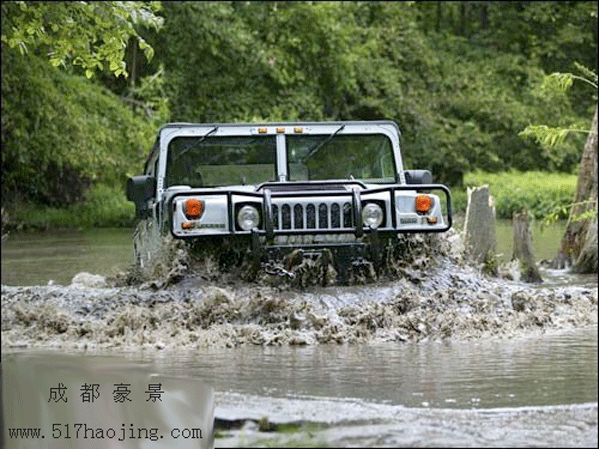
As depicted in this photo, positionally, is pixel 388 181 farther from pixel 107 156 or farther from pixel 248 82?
pixel 248 82

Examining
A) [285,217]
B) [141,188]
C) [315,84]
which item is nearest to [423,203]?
[285,217]

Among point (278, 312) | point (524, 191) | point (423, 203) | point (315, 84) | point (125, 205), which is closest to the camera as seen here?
point (278, 312)

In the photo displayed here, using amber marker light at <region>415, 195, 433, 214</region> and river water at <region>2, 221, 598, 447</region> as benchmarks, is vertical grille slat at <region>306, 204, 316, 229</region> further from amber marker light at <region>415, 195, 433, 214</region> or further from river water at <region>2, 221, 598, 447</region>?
river water at <region>2, 221, 598, 447</region>

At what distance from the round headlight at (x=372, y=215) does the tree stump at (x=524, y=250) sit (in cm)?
380

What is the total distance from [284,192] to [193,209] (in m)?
0.75

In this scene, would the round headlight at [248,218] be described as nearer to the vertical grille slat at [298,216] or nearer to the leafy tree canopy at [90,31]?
the vertical grille slat at [298,216]

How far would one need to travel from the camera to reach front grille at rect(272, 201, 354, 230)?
11016mm

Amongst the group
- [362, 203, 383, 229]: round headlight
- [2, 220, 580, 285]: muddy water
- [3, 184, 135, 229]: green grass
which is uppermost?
[362, 203, 383, 229]: round headlight

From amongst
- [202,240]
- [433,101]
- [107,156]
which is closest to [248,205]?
[202,240]

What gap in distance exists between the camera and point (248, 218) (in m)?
11.0

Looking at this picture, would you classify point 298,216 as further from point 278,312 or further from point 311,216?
point 278,312

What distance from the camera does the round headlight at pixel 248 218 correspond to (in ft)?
36.1

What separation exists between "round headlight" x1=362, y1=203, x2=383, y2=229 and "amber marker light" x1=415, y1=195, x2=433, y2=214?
33cm

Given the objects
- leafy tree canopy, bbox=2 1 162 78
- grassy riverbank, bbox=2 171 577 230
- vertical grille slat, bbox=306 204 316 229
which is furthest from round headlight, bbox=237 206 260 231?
grassy riverbank, bbox=2 171 577 230
